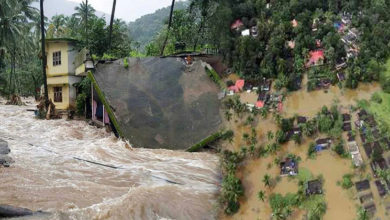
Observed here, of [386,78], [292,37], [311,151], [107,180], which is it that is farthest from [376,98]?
[107,180]

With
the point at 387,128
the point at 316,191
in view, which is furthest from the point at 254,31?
the point at 316,191

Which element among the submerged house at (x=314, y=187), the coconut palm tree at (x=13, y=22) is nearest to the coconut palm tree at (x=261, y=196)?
the submerged house at (x=314, y=187)

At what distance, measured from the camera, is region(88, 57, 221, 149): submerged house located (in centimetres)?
1187

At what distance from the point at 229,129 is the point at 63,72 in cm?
990

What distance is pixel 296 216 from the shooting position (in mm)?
7473

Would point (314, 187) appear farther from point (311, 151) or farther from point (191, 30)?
point (191, 30)

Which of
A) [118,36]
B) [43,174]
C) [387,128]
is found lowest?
[43,174]

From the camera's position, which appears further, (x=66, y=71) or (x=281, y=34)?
(x=66, y=71)

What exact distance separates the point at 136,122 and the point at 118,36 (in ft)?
27.6

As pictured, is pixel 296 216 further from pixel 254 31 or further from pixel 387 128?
pixel 254 31

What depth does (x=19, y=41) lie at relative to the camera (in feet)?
88.1

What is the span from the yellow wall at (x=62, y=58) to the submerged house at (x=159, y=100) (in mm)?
5759

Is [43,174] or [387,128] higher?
[387,128]

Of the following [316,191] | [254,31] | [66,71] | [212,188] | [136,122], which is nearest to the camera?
[316,191]
